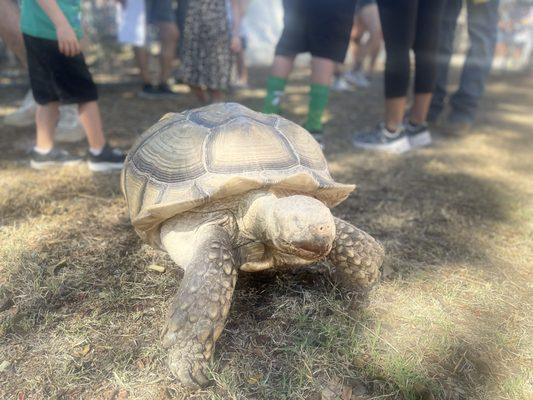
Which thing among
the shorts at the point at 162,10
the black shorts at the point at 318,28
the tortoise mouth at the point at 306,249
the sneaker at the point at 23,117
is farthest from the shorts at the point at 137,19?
the tortoise mouth at the point at 306,249

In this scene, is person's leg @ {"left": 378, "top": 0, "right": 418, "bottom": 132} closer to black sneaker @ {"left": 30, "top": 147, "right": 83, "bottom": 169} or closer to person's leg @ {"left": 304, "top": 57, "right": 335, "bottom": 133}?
person's leg @ {"left": 304, "top": 57, "right": 335, "bottom": 133}

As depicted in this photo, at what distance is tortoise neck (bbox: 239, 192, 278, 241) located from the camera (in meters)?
1.75

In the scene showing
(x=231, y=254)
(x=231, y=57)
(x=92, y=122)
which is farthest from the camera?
(x=231, y=57)

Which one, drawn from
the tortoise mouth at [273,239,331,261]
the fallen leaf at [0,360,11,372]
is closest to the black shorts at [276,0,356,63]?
the tortoise mouth at [273,239,331,261]

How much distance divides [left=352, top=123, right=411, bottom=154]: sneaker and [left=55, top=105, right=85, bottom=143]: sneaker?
2.77 meters

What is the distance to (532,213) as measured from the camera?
3.06 metres

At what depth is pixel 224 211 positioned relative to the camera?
6.41 feet

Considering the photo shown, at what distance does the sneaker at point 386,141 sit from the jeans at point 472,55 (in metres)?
1.23

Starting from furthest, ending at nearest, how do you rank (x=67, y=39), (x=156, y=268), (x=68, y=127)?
1. (x=68, y=127)
2. (x=67, y=39)
3. (x=156, y=268)

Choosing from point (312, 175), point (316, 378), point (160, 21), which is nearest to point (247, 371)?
point (316, 378)

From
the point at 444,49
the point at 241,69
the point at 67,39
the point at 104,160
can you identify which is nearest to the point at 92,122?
the point at 104,160

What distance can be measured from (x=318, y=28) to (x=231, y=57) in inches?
61.8

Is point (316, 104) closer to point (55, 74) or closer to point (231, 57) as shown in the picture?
point (231, 57)

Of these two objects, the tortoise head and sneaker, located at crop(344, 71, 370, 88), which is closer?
the tortoise head
